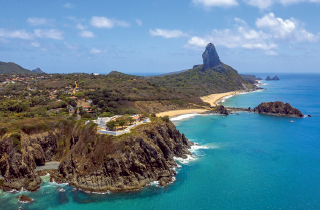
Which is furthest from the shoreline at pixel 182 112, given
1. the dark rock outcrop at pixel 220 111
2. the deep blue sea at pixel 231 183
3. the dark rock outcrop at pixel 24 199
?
the dark rock outcrop at pixel 24 199

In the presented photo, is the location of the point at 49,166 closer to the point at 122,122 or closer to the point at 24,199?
the point at 24,199

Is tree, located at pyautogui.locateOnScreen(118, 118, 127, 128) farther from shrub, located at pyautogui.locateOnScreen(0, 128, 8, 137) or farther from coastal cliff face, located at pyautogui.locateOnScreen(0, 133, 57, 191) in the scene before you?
shrub, located at pyautogui.locateOnScreen(0, 128, 8, 137)

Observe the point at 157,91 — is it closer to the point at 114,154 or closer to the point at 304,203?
the point at 114,154

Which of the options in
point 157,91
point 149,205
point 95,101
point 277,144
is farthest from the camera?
point 157,91

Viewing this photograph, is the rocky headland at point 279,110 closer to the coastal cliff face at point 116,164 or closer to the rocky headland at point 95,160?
the rocky headland at point 95,160

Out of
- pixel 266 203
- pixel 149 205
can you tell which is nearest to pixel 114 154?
pixel 149 205

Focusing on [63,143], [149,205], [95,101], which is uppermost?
[95,101]
